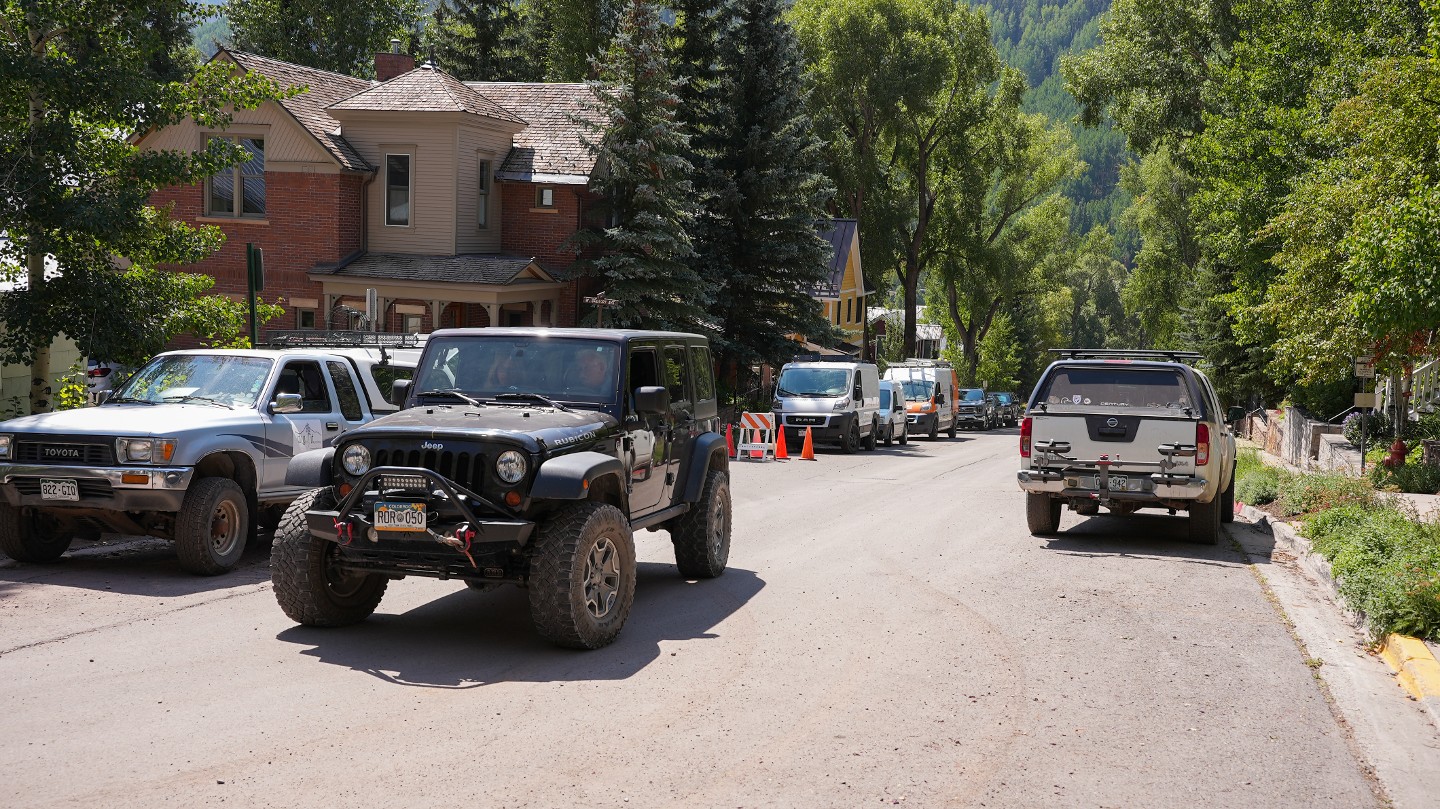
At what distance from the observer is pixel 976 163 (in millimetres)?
60250

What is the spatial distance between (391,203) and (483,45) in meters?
24.4

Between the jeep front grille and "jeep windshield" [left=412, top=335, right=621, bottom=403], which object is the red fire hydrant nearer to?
"jeep windshield" [left=412, top=335, right=621, bottom=403]

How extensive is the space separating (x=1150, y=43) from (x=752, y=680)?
132ft

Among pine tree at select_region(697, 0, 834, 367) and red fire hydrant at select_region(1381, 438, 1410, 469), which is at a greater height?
pine tree at select_region(697, 0, 834, 367)

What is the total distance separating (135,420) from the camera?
417 inches

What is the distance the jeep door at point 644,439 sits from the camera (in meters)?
9.34

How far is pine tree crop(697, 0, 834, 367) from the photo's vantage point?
34750 millimetres

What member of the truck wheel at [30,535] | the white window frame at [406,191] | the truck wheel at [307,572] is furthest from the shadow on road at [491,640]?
the white window frame at [406,191]

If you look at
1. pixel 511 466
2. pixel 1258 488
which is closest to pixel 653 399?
pixel 511 466

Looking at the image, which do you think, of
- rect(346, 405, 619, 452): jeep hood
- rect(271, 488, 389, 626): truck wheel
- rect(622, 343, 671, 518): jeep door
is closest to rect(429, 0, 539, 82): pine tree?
rect(622, 343, 671, 518): jeep door

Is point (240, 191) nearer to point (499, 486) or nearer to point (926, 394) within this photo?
point (926, 394)

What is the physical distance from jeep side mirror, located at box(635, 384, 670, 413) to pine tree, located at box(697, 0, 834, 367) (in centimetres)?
2521

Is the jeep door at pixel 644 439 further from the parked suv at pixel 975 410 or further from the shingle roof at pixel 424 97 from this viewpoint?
the parked suv at pixel 975 410

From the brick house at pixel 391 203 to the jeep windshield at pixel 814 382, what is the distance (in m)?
6.80
